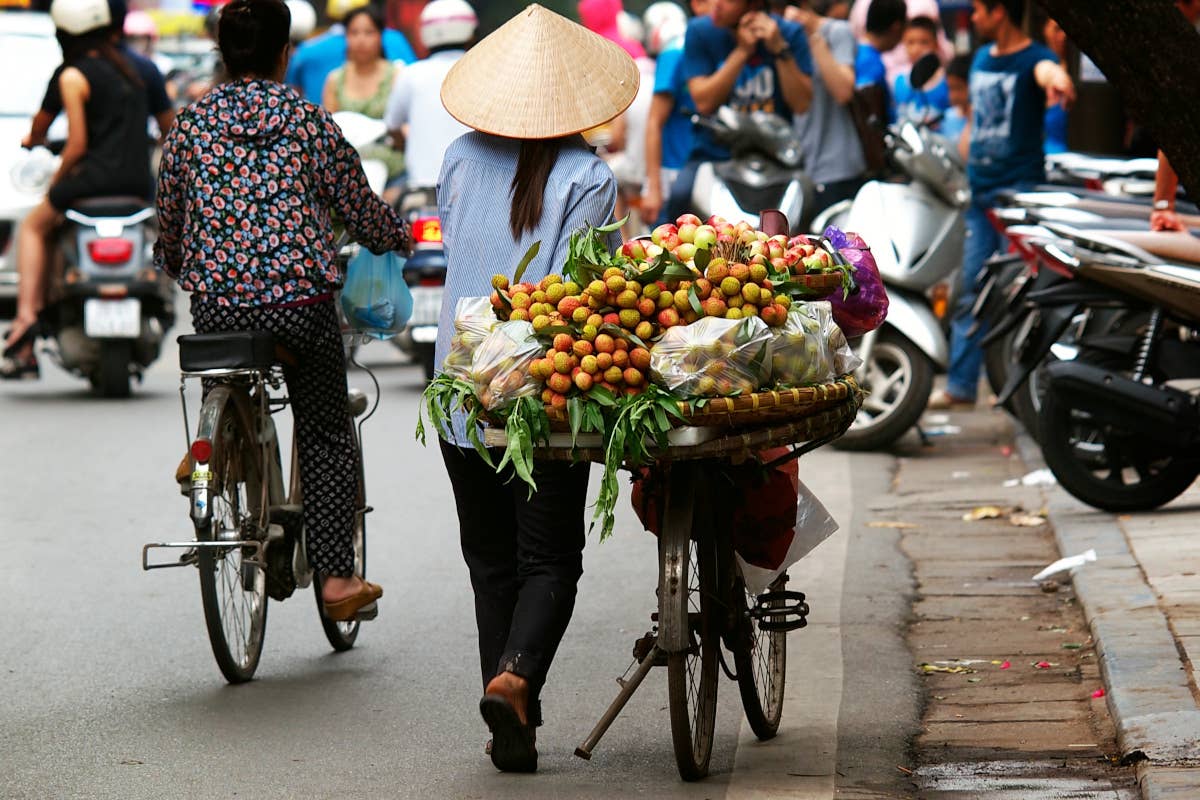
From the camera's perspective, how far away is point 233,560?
6.00m

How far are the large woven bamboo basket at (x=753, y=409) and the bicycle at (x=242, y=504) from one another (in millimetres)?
1524

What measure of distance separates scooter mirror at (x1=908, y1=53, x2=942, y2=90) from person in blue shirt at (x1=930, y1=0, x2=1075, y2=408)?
1777 mm

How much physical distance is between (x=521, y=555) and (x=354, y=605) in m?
1.30

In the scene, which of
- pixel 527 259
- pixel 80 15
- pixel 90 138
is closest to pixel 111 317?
pixel 90 138

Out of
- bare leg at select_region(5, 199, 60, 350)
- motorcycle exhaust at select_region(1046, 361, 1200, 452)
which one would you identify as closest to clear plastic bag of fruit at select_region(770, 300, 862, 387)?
motorcycle exhaust at select_region(1046, 361, 1200, 452)

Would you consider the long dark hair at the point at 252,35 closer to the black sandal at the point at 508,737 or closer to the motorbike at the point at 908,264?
the black sandal at the point at 508,737

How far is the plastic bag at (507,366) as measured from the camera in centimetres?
447

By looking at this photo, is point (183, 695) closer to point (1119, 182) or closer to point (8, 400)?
point (1119, 182)

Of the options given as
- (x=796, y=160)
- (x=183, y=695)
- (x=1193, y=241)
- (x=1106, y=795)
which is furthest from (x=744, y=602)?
(x=796, y=160)

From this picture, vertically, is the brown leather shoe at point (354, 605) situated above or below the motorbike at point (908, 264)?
above

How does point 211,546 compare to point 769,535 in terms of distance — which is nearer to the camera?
point 769,535

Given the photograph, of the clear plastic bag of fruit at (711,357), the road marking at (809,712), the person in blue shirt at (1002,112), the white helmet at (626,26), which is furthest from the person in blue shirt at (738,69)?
the white helmet at (626,26)

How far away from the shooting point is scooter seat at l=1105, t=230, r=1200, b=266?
7.81 metres

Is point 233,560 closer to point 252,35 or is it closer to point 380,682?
point 380,682
